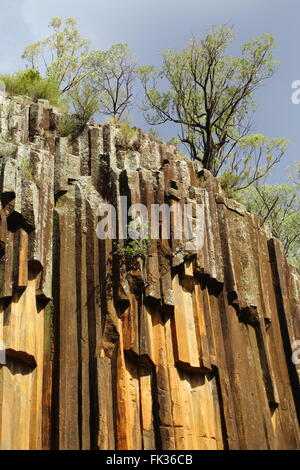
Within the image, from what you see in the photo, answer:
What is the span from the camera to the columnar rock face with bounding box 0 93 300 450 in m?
11.0

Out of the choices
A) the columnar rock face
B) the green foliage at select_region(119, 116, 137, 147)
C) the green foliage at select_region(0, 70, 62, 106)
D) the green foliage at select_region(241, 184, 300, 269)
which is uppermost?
the green foliage at select_region(241, 184, 300, 269)

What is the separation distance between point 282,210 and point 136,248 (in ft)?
46.7

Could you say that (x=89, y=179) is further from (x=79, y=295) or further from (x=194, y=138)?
(x=194, y=138)

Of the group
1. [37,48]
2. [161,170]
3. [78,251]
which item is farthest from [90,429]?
[37,48]

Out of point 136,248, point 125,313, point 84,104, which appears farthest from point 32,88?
point 125,313

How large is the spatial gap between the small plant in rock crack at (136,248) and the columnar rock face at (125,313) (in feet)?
0.37

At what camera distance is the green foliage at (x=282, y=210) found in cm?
2445

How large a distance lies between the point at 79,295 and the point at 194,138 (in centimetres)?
1112

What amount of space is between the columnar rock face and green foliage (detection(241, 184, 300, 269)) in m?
8.96
